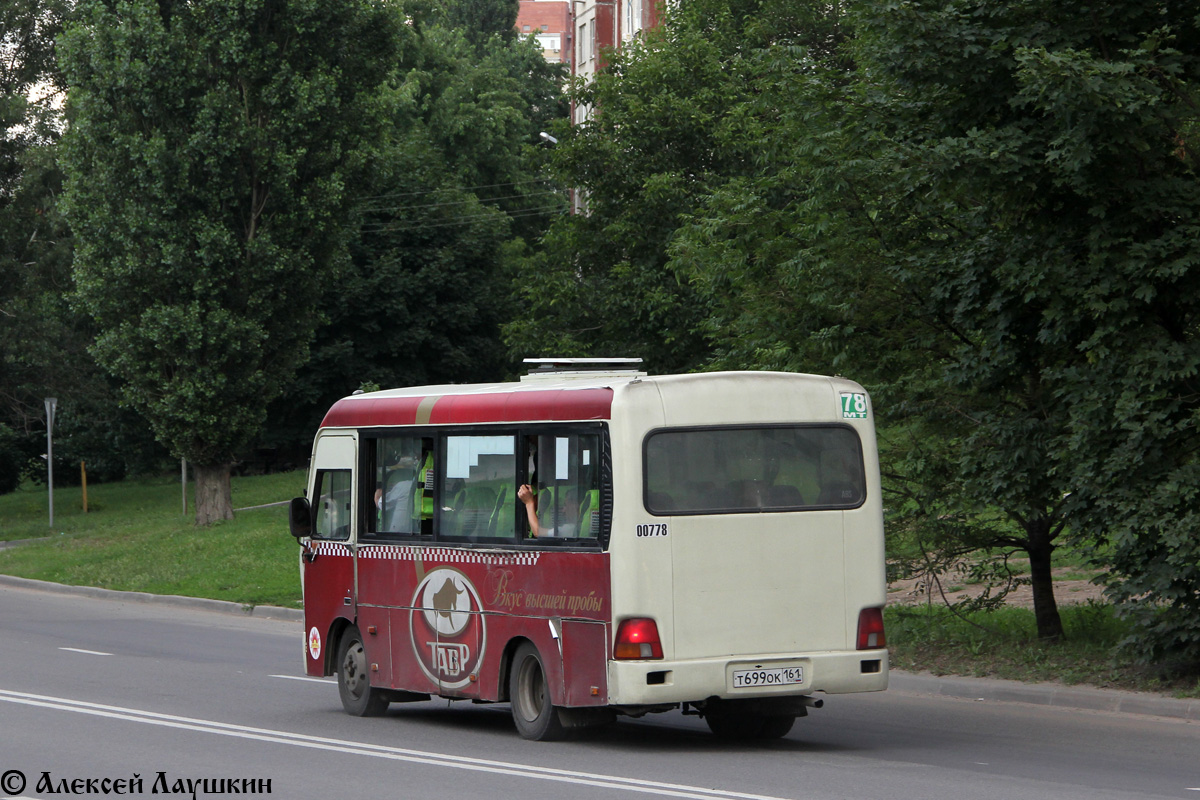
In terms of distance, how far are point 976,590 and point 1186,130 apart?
23.3 feet

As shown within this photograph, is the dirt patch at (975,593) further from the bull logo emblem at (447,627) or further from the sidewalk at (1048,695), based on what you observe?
the bull logo emblem at (447,627)

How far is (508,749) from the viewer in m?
11.0

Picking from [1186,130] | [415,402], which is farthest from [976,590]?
[415,402]

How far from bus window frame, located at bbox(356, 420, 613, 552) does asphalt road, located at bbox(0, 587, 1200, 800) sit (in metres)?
1.46

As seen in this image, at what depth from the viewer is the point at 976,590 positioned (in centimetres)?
1831

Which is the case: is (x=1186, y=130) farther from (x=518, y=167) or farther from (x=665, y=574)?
(x=518, y=167)

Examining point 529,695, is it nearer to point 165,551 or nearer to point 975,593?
point 975,593

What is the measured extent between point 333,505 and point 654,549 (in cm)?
447

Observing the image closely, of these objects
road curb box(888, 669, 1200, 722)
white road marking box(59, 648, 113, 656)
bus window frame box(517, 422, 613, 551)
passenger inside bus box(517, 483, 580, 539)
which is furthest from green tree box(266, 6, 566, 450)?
passenger inside bus box(517, 483, 580, 539)

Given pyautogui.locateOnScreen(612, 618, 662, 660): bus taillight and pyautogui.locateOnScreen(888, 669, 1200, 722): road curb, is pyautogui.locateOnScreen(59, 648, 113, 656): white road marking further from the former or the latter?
pyautogui.locateOnScreen(612, 618, 662, 660): bus taillight

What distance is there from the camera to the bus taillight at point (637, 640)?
10.5 m

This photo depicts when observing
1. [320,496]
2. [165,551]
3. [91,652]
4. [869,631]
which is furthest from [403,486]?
[165,551]

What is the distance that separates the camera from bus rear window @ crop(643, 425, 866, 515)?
1077 centimetres

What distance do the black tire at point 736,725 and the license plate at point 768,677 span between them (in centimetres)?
97
